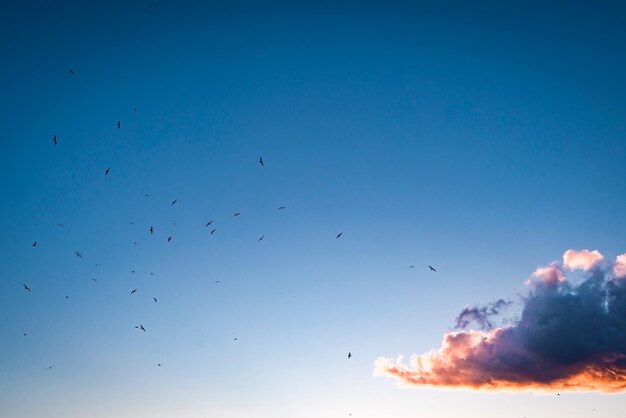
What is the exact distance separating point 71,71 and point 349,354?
41148 mm

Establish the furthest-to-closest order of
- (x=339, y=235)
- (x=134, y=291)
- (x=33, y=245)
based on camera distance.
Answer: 1. (x=134, y=291)
2. (x=33, y=245)
3. (x=339, y=235)

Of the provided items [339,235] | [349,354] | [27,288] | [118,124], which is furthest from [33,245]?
[349,354]

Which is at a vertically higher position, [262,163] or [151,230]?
[262,163]

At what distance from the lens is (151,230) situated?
41188mm

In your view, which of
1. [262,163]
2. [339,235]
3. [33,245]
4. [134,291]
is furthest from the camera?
[134,291]

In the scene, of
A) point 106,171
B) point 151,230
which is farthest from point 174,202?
point 106,171

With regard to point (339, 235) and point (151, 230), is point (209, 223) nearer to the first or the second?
point (151, 230)

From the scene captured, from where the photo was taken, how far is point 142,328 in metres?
50.1

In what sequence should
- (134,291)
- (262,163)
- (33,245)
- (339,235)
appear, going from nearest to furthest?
(262,163), (339,235), (33,245), (134,291)

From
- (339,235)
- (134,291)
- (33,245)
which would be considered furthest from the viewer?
(134,291)

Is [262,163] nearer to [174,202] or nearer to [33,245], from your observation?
[174,202]

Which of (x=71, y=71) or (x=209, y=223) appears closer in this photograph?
(x=71, y=71)

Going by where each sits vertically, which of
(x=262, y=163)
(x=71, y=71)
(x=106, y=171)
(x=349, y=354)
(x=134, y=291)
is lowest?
(x=349, y=354)

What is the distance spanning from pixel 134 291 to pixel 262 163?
27.4 metres
